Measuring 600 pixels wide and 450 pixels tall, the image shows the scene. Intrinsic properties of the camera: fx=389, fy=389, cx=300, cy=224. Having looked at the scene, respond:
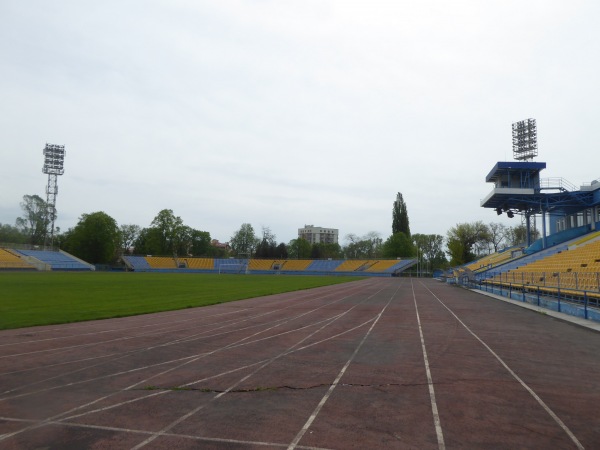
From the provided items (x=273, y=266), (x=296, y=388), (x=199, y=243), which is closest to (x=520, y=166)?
(x=296, y=388)

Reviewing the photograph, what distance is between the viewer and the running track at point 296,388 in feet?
15.2

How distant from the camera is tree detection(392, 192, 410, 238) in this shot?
98.2m

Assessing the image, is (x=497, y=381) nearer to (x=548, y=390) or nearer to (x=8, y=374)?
(x=548, y=390)

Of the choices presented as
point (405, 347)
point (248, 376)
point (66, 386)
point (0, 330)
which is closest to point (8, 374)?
point (66, 386)

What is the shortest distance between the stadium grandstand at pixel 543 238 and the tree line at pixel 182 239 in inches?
1282

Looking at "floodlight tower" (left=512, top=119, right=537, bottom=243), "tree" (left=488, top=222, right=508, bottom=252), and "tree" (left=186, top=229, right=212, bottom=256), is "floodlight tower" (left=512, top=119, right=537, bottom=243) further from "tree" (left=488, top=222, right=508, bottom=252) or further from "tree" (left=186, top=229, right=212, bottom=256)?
"tree" (left=186, top=229, right=212, bottom=256)

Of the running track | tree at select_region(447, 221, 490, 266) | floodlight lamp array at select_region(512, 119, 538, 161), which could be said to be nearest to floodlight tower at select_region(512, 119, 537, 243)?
floodlight lamp array at select_region(512, 119, 538, 161)

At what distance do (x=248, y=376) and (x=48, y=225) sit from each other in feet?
346

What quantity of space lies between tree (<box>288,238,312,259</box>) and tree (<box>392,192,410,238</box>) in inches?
1417

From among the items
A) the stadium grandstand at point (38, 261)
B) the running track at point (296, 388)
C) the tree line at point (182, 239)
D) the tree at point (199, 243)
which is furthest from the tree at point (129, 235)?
the running track at point (296, 388)

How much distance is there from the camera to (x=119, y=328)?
12.4 metres

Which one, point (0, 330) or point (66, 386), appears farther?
point (0, 330)

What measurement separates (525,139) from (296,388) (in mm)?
60327

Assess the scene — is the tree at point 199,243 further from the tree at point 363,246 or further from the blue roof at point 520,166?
the blue roof at point 520,166
